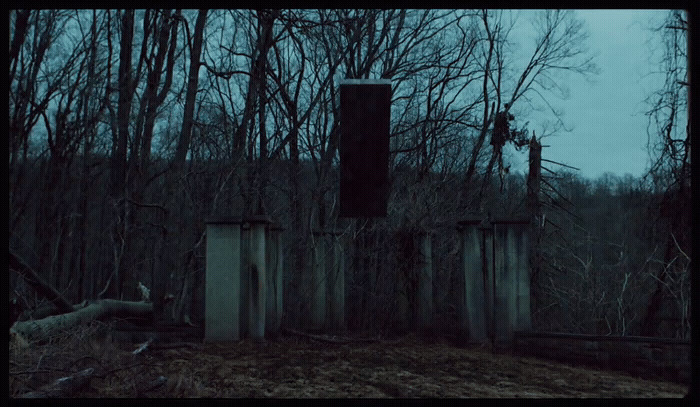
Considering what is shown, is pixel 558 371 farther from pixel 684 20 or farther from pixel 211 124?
pixel 211 124

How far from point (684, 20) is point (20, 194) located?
40.7ft

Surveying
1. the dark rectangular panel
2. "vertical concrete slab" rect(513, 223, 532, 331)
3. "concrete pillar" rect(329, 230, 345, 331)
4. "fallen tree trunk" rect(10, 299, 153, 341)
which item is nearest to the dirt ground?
"fallen tree trunk" rect(10, 299, 153, 341)

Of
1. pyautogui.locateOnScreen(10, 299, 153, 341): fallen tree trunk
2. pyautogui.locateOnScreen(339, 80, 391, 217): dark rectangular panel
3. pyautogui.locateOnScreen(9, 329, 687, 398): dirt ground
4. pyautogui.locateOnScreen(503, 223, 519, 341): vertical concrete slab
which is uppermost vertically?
pyautogui.locateOnScreen(339, 80, 391, 217): dark rectangular panel

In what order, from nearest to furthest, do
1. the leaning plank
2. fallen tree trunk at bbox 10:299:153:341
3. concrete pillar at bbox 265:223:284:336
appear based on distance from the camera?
the leaning plank < fallen tree trunk at bbox 10:299:153:341 < concrete pillar at bbox 265:223:284:336

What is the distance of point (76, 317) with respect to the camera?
8539mm

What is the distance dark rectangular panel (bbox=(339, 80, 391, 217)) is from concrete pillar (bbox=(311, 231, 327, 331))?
505 cm

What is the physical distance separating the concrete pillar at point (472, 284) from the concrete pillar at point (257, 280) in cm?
278

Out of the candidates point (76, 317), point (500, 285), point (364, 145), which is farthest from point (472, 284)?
point (76, 317)

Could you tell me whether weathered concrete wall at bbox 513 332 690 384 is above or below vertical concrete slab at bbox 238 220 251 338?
below

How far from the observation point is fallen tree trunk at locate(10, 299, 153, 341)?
7367 millimetres

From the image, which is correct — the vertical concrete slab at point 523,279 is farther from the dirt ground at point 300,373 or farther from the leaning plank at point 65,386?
the leaning plank at point 65,386

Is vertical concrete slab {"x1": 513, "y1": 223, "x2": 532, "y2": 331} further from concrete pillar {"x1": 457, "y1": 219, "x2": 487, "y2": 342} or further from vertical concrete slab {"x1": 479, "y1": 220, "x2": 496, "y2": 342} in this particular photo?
concrete pillar {"x1": 457, "y1": 219, "x2": 487, "y2": 342}

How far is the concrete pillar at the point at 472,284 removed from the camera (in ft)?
30.6

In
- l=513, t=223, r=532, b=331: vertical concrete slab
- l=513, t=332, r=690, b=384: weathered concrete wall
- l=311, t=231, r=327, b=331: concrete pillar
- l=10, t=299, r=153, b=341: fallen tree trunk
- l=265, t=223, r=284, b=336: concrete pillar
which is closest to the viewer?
l=513, t=332, r=690, b=384: weathered concrete wall
